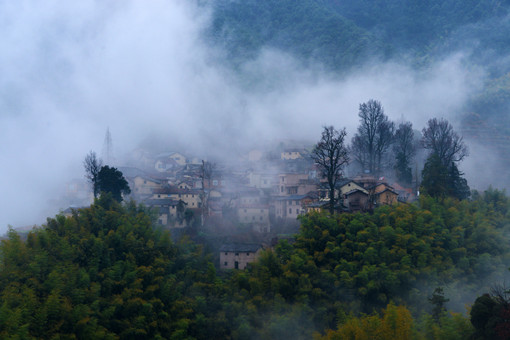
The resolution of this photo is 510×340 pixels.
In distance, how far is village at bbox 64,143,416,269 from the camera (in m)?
15.8

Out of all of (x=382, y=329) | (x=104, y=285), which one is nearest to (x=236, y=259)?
(x=104, y=285)

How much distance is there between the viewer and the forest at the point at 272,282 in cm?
807

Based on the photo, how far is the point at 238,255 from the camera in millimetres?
15445

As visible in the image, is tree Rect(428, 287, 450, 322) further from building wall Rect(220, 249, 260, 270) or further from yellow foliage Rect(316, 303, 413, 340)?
building wall Rect(220, 249, 260, 270)

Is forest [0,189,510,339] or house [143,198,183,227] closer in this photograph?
forest [0,189,510,339]

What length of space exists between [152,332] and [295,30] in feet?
190

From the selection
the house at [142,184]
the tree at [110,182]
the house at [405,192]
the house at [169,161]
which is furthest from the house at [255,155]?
the tree at [110,182]

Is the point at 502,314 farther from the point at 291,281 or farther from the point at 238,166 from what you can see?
the point at 238,166

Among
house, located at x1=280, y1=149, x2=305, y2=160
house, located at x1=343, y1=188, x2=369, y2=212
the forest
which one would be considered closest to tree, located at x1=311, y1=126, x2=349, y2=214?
the forest

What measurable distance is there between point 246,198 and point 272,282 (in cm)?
1327

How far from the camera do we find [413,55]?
54.9 m

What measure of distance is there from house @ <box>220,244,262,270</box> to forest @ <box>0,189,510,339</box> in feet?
9.46

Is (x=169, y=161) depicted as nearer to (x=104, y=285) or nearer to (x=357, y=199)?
(x=357, y=199)

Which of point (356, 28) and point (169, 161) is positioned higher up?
point (356, 28)
